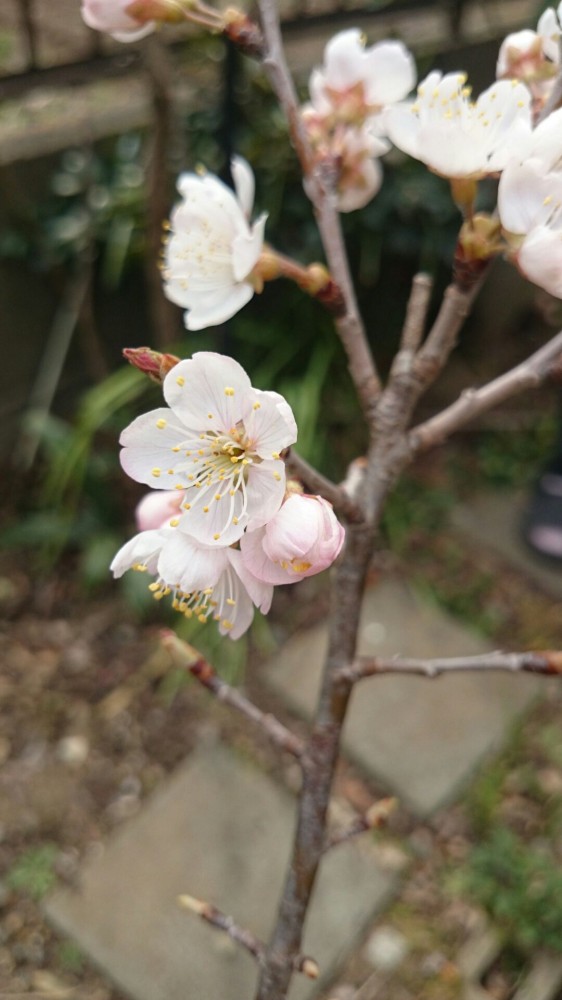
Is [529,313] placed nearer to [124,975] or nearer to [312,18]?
[312,18]

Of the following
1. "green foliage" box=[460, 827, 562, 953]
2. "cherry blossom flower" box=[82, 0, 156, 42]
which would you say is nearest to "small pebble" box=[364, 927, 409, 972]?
"green foliage" box=[460, 827, 562, 953]

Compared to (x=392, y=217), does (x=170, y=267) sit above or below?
above

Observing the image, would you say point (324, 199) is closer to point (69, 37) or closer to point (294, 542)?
point (294, 542)

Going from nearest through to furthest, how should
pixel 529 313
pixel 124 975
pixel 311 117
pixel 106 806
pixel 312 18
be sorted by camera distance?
pixel 311 117 → pixel 124 975 → pixel 106 806 → pixel 312 18 → pixel 529 313

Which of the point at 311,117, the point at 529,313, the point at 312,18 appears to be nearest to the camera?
the point at 311,117

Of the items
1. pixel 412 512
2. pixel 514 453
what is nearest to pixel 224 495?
pixel 412 512

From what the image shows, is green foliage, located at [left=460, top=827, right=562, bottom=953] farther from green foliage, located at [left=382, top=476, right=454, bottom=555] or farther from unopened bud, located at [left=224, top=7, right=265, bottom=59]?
unopened bud, located at [left=224, top=7, right=265, bottom=59]

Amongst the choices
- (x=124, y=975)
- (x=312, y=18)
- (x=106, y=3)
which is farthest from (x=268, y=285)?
(x=124, y=975)
